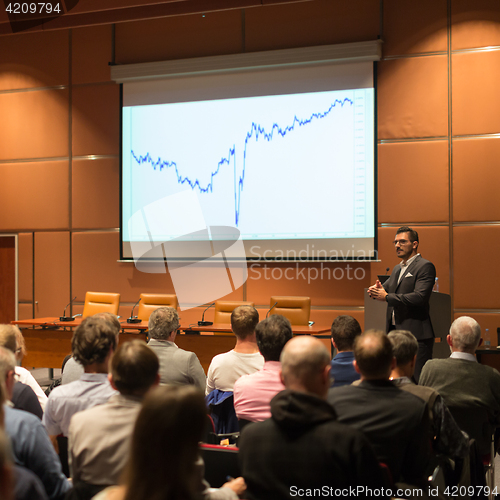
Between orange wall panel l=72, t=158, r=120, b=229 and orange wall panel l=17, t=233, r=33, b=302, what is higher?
orange wall panel l=72, t=158, r=120, b=229

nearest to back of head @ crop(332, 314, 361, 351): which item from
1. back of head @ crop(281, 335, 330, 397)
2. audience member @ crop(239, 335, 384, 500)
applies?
back of head @ crop(281, 335, 330, 397)

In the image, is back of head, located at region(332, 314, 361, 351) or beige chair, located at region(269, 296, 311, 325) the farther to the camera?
beige chair, located at region(269, 296, 311, 325)

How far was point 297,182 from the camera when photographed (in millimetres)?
6215

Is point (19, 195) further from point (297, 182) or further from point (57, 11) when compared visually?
point (297, 182)

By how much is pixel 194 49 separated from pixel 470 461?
6016 millimetres

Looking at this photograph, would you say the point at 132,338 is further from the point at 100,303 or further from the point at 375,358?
the point at 375,358

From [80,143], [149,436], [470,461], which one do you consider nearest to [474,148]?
[470,461]

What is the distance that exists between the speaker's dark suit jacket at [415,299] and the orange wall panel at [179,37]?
3.95 m

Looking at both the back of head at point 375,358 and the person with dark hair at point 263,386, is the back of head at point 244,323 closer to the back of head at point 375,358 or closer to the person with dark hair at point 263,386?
the person with dark hair at point 263,386

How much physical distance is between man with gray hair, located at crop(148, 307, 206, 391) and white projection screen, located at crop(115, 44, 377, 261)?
Result: 348cm

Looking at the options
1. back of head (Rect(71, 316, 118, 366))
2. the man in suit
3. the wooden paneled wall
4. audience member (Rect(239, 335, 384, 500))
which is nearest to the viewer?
audience member (Rect(239, 335, 384, 500))

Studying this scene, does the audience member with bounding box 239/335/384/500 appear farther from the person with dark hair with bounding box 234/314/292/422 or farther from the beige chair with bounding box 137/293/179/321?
the beige chair with bounding box 137/293/179/321

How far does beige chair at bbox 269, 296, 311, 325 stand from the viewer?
560 cm

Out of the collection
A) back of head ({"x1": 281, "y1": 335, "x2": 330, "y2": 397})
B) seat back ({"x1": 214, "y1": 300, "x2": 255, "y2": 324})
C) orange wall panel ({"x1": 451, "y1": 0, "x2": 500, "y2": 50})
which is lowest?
seat back ({"x1": 214, "y1": 300, "x2": 255, "y2": 324})
